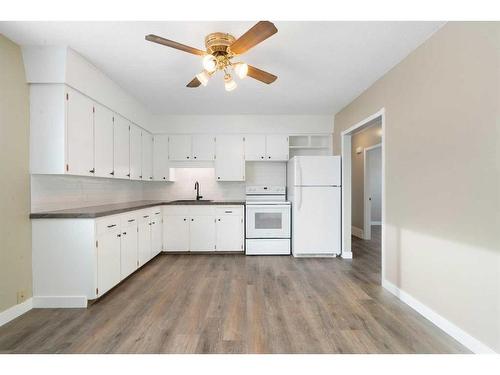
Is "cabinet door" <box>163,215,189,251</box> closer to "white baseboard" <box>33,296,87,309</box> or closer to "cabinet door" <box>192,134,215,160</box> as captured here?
"cabinet door" <box>192,134,215,160</box>

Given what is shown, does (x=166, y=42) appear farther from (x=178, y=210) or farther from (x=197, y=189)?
(x=197, y=189)

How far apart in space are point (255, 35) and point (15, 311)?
2.98 m

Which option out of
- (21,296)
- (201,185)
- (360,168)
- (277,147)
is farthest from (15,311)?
(360,168)

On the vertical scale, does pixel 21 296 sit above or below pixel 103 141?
below

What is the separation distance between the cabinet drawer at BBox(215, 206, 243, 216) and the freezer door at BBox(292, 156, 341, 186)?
107cm

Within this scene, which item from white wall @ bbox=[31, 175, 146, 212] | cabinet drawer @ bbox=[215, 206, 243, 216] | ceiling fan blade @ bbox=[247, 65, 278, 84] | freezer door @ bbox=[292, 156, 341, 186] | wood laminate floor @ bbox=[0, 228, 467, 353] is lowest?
wood laminate floor @ bbox=[0, 228, 467, 353]

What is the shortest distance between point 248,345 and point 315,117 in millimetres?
3869

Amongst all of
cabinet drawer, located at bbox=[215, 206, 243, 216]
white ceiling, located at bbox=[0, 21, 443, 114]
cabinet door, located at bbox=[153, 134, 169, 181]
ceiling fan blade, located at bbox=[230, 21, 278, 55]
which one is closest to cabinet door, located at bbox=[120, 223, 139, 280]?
cabinet drawer, located at bbox=[215, 206, 243, 216]

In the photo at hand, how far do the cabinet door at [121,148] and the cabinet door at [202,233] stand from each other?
4.27 ft

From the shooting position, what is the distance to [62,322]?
6.92 feet

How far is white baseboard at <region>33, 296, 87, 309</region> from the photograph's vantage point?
2.36 meters

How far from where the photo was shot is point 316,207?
4.06 metres
